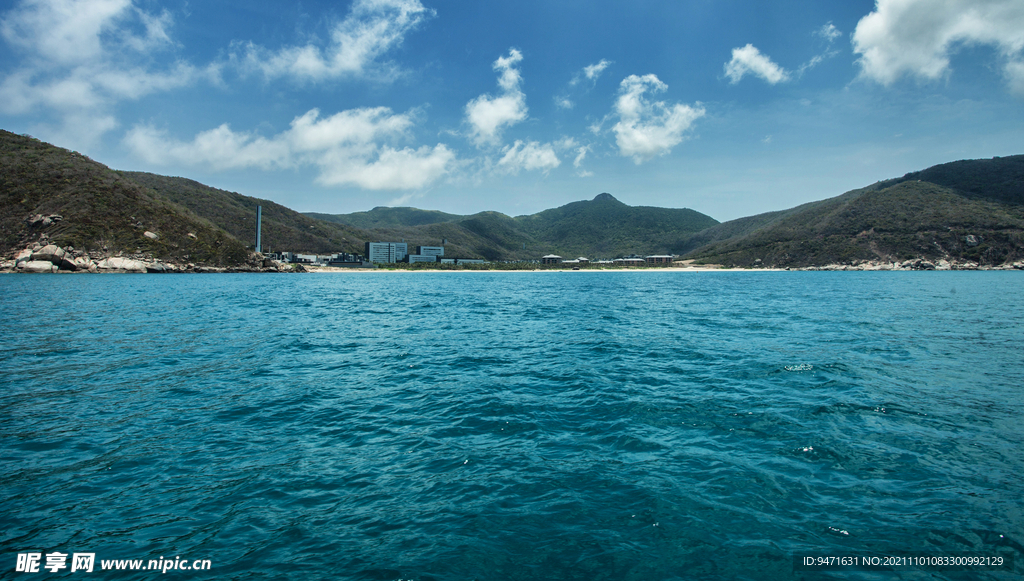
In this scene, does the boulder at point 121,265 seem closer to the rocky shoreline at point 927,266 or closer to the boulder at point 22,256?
the boulder at point 22,256

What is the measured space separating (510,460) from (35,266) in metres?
127

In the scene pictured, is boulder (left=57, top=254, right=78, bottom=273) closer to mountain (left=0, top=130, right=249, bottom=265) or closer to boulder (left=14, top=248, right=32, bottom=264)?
mountain (left=0, top=130, right=249, bottom=265)

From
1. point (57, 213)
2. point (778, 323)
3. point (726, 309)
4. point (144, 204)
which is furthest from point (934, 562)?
point (144, 204)

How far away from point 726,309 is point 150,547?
44013 millimetres

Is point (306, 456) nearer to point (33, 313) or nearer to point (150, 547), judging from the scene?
point (150, 547)

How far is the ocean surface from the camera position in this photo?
256 inches

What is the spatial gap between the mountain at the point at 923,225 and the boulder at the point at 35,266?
739 feet

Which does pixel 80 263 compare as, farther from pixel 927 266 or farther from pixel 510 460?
pixel 927 266

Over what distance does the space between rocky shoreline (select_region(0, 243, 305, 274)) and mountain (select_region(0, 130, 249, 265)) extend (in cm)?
165

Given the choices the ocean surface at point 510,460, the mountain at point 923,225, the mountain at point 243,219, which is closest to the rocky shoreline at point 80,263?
the mountain at point 243,219

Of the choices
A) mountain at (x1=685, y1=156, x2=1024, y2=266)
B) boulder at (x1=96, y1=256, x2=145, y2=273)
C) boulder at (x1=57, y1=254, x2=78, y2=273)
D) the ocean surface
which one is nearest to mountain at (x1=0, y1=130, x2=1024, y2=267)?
mountain at (x1=685, y1=156, x2=1024, y2=266)

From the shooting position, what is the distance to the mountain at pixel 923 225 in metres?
140

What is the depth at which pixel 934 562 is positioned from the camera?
629cm

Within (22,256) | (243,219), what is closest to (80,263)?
(22,256)
